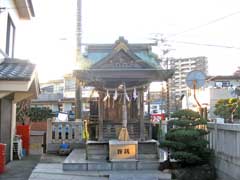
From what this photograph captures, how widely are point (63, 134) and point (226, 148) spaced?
8.43 metres

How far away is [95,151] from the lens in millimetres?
12961

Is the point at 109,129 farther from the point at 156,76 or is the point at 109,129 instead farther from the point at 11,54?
the point at 11,54

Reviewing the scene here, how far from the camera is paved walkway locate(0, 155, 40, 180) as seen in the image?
10.9 m

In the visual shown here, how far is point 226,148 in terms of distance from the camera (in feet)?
35.7

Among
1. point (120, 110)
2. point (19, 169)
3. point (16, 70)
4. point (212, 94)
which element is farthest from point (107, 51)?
point (212, 94)

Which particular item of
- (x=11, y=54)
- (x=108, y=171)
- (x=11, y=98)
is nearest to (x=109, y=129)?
(x=108, y=171)

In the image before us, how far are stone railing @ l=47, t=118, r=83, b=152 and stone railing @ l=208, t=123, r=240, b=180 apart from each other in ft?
21.9

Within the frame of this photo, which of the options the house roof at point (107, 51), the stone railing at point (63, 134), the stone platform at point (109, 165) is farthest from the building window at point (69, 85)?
the stone platform at point (109, 165)

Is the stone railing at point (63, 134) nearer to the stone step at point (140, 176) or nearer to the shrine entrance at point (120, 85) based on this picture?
the shrine entrance at point (120, 85)

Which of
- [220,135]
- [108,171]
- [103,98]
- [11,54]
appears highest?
[11,54]

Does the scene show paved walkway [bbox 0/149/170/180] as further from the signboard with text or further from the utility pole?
the utility pole

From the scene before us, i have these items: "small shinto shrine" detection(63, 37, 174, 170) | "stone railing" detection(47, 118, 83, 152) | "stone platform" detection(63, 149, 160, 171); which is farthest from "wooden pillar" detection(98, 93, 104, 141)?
"stone railing" detection(47, 118, 83, 152)

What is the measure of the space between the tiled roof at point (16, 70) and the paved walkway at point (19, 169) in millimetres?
3111

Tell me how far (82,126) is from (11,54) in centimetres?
467
